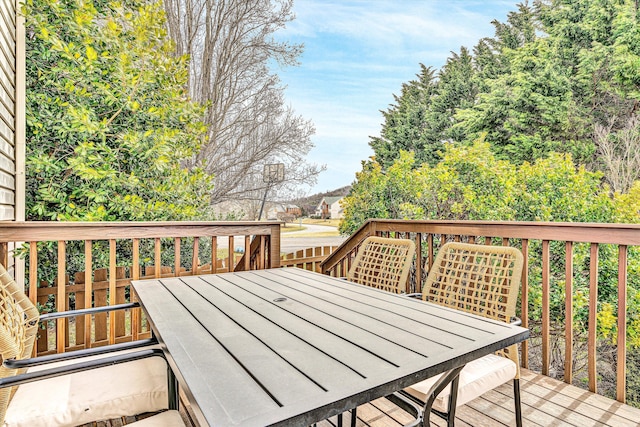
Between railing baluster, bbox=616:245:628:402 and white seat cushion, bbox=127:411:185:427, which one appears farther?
railing baluster, bbox=616:245:628:402

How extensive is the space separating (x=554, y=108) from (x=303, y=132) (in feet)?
22.0

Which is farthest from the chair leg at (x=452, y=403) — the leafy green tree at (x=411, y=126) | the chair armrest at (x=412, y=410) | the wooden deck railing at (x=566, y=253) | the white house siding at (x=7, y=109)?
the leafy green tree at (x=411, y=126)

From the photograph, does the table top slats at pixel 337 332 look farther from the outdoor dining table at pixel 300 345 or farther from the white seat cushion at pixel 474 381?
the white seat cushion at pixel 474 381

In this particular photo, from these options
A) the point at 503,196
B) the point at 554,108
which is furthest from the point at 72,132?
the point at 554,108

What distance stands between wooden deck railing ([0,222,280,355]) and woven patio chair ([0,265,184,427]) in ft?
2.24

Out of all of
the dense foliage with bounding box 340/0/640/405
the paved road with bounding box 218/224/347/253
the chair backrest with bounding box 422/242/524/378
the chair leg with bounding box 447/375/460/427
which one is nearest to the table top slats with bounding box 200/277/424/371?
the chair leg with bounding box 447/375/460/427

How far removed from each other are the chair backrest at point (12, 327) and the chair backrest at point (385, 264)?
5.76ft

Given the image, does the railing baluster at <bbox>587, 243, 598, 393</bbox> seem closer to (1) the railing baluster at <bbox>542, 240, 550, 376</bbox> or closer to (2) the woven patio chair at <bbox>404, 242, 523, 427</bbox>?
Answer: (1) the railing baluster at <bbox>542, 240, 550, 376</bbox>

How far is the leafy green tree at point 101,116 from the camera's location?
11.3 ft

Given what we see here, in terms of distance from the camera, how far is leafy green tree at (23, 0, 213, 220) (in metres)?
3.45

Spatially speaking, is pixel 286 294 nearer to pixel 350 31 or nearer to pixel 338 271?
pixel 338 271

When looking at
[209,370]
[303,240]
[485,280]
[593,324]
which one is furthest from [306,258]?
[209,370]

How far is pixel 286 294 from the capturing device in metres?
1.80

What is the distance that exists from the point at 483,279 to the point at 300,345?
1.28 meters
